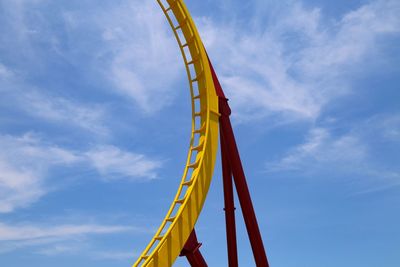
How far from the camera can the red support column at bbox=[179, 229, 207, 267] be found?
47.3ft

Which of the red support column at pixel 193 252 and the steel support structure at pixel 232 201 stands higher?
the steel support structure at pixel 232 201

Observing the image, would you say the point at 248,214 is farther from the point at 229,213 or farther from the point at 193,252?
the point at 193,252

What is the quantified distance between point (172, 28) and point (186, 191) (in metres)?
4.56

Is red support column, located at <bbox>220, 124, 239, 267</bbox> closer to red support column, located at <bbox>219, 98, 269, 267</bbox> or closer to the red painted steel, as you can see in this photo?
the red painted steel

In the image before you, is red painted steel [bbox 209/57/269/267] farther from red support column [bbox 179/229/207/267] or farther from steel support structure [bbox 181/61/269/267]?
red support column [bbox 179/229/207/267]

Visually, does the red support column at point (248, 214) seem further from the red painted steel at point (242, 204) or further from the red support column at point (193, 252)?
the red support column at point (193, 252)

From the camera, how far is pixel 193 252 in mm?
14453

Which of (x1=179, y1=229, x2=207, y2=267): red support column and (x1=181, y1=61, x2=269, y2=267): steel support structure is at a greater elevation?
(x1=181, y1=61, x2=269, y2=267): steel support structure

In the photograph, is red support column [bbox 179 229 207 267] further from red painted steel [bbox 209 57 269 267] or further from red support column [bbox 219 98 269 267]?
red support column [bbox 219 98 269 267]

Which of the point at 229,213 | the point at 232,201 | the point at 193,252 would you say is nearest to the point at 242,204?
the point at 232,201

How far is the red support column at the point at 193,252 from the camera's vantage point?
1443 cm

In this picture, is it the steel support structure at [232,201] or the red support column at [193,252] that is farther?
the steel support structure at [232,201]

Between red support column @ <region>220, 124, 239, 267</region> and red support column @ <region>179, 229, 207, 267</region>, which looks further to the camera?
red support column @ <region>220, 124, 239, 267</region>

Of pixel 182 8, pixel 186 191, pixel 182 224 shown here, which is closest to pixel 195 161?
pixel 186 191
